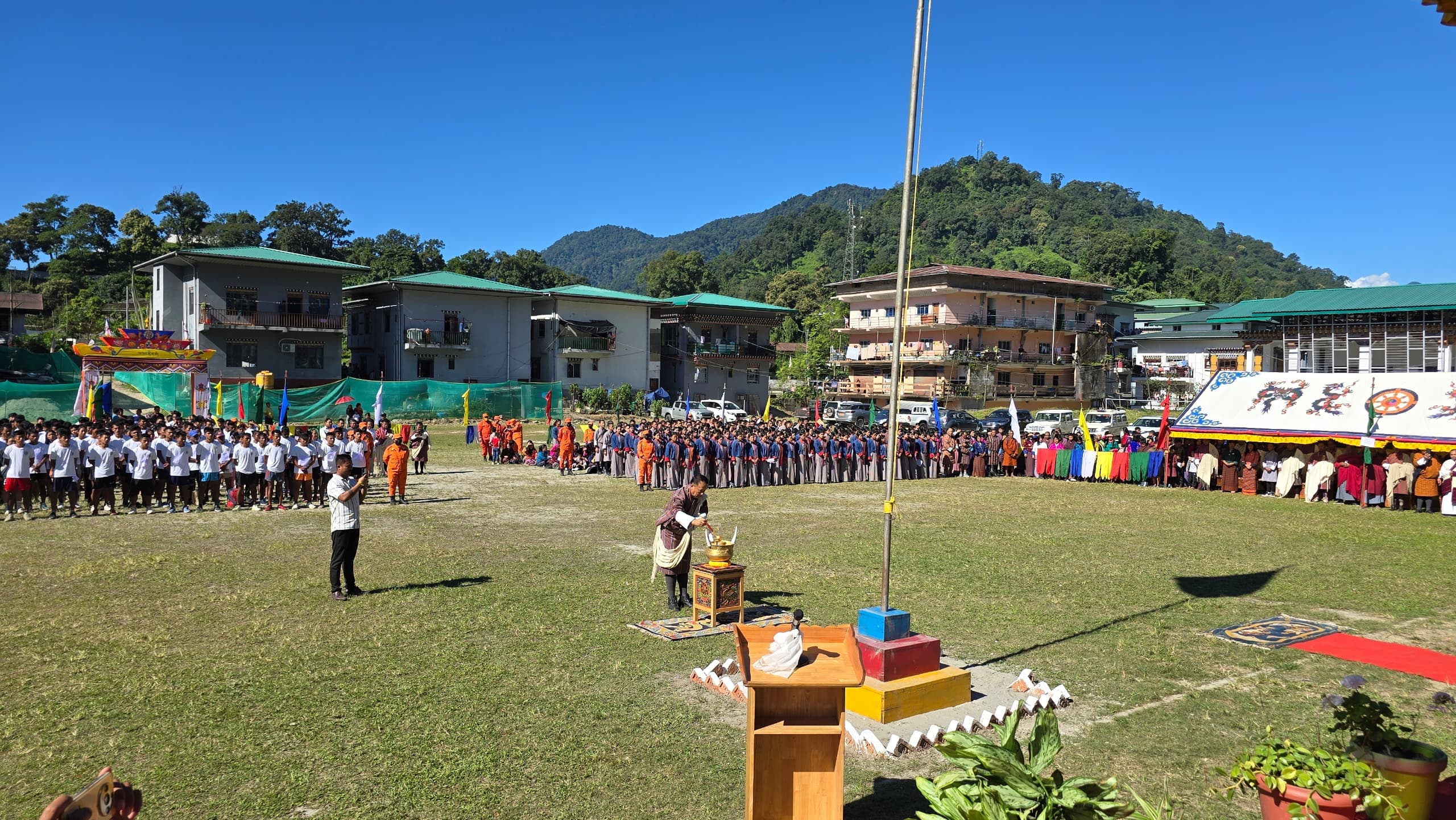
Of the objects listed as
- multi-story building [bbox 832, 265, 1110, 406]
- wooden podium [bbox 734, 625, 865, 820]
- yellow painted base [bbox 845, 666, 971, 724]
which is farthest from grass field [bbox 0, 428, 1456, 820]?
multi-story building [bbox 832, 265, 1110, 406]

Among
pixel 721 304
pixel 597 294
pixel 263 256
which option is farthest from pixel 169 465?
pixel 721 304

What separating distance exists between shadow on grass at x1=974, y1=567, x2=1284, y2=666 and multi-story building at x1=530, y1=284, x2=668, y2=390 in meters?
45.7

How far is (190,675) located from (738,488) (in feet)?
58.1

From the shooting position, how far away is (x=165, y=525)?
55.1 ft

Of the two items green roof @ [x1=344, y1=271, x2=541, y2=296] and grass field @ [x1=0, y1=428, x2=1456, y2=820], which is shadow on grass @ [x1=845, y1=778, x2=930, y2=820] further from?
green roof @ [x1=344, y1=271, x2=541, y2=296]

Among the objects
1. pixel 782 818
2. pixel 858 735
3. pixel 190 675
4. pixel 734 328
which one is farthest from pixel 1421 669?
pixel 734 328

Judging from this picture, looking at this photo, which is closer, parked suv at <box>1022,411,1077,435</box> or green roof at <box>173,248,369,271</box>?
parked suv at <box>1022,411,1077,435</box>

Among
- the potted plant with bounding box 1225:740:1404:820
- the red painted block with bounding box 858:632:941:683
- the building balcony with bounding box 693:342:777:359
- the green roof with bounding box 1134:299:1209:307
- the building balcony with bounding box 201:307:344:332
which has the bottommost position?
the red painted block with bounding box 858:632:941:683

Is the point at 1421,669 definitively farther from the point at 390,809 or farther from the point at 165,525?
the point at 165,525

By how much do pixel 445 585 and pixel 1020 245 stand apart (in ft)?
384

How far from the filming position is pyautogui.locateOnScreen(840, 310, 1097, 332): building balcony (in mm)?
57938

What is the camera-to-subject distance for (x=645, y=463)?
24.4 meters

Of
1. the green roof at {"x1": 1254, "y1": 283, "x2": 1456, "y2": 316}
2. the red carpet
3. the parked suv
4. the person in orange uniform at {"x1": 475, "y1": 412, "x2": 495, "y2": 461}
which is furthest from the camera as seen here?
the parked suv

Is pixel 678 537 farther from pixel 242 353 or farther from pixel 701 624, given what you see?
pixel 242 353
